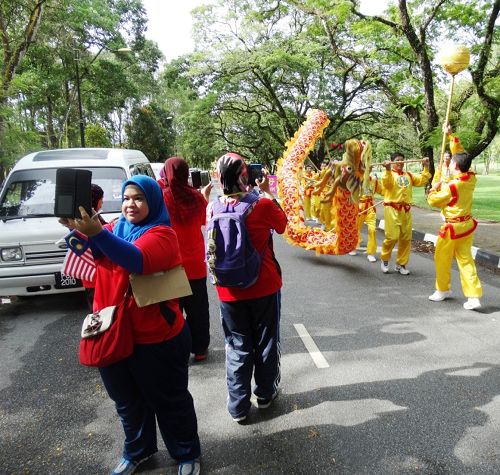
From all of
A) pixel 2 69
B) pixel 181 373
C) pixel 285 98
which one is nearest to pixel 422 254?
pixel 181 373

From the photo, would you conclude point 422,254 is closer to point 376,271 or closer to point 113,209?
point 376,271

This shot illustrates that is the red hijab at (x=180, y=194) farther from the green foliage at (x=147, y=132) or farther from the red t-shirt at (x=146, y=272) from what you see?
the green foliage at (x=147, y=132)

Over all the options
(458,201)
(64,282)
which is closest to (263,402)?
(64,282)

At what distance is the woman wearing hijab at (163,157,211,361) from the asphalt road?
0.34m

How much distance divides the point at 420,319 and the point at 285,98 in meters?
20.5

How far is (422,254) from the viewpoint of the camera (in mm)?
8383

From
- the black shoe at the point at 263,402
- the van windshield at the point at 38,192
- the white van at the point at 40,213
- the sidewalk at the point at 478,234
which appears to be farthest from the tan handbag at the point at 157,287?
the sidewalk at the point at 478,234

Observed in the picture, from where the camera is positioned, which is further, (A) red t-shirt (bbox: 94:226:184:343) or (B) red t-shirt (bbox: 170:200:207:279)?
(B) red t-shirt (bbox: 170:200:207:279)

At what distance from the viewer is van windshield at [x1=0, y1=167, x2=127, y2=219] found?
5.58 metres

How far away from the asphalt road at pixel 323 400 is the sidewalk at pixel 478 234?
228 centimetres

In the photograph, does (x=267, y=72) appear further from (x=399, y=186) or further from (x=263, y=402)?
(x=263, y=402)

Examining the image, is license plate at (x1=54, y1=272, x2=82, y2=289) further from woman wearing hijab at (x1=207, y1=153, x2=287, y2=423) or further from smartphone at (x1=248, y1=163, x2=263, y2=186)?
smartphone at (x1=248, y1=163, x2=263, y2=186)

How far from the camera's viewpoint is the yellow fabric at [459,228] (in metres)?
5.10

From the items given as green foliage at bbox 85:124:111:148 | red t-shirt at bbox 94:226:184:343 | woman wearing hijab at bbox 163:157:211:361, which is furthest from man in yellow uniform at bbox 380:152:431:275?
green foliage at bbox 85:124:111:148
